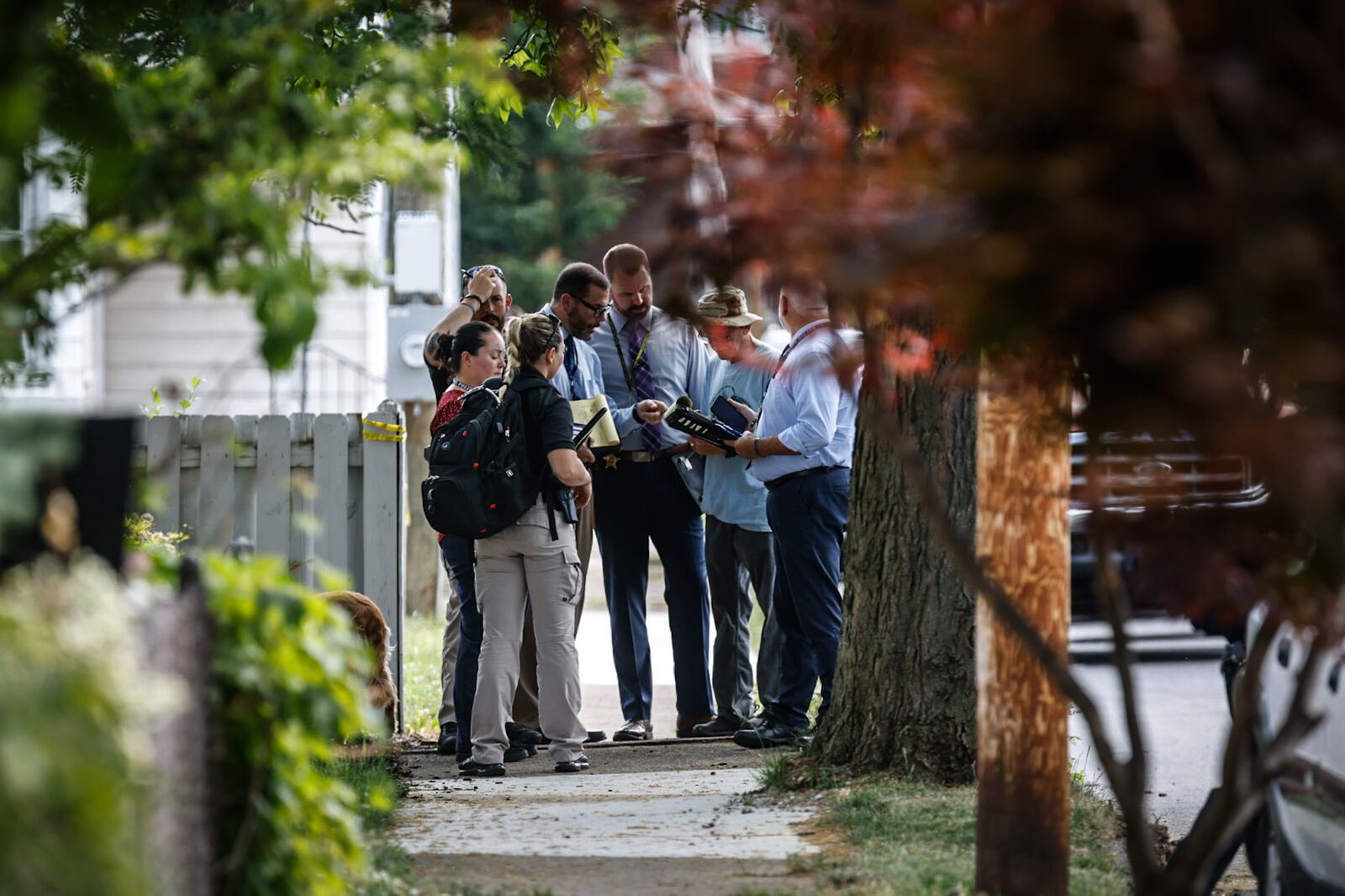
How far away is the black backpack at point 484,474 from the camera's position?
21.6 ft

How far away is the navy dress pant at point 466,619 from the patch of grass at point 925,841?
2.04 meters

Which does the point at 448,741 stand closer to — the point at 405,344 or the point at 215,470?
the point at 215,470

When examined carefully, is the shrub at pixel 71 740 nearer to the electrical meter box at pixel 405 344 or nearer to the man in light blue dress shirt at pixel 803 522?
the man in light blue dress shirt at pixel 803 522

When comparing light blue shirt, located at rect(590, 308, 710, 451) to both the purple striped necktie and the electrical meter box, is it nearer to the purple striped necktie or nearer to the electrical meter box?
the purple striped necktie

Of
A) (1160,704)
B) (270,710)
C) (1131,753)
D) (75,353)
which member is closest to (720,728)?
(1160,704)

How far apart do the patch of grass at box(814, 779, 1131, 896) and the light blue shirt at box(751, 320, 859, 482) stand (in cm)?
170

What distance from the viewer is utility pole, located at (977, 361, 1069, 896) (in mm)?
4492

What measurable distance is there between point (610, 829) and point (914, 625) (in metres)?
1.44

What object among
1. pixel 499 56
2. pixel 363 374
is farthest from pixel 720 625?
pixel 363 374

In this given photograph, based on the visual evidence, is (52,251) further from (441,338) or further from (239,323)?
(239,323)

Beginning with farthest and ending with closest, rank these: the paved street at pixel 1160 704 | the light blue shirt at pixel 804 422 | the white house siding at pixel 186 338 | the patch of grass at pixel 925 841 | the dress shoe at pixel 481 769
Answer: the white house siding at pixel 186 338
the paved street at pixel 1160 704
the light blue shirt at pixel 804 422
the dress shoe at pixel 481 769
the patch of grass at pixel 925 841

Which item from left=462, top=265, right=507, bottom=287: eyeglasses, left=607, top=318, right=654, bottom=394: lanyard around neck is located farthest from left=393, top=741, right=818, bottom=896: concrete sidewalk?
left=462, top=265, right=507, bottom=287: eyeglasses

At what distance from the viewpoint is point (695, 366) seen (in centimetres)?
816

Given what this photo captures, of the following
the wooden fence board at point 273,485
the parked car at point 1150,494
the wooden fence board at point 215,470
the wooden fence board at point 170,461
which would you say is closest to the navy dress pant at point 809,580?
the wooden fence board at point 273,485
